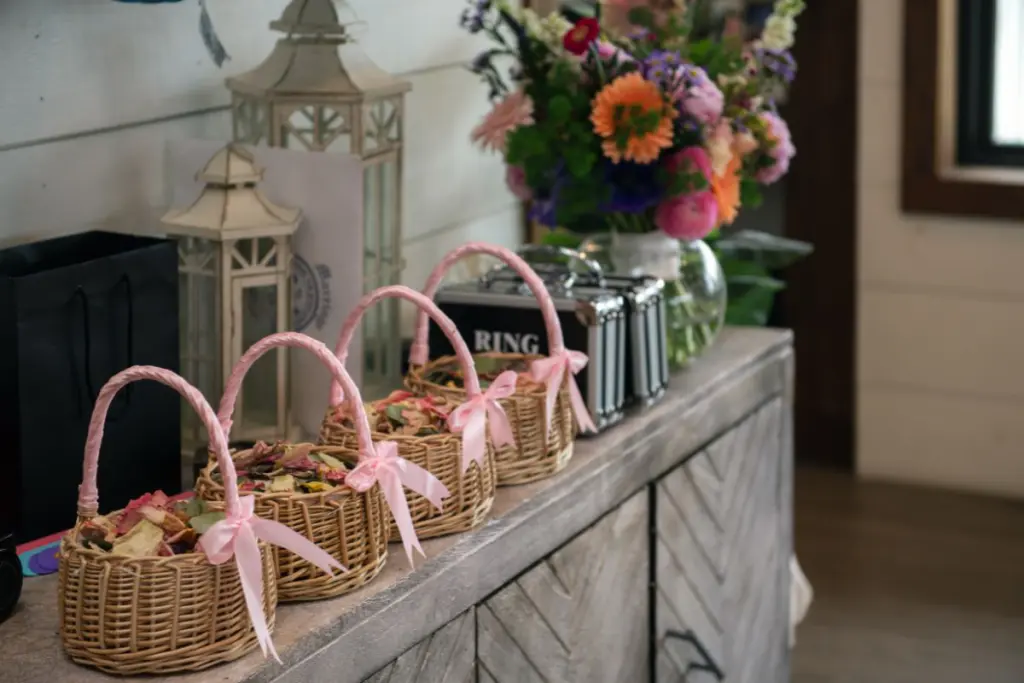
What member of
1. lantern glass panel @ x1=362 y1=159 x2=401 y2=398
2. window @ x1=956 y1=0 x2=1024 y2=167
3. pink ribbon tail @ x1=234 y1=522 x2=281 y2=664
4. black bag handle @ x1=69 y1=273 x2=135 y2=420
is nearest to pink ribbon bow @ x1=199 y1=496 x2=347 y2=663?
pink ribbon tail @ x1=234 y1=522 x2=281 y2=664

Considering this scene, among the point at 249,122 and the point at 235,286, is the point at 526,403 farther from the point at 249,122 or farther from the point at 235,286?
the point at 249,122

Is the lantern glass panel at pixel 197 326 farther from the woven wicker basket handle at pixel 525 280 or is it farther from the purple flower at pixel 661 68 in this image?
the purple flower at pixel 661 68

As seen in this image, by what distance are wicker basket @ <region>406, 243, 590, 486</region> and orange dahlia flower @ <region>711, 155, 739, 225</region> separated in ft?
1.55

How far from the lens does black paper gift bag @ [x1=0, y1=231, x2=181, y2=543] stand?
156cm

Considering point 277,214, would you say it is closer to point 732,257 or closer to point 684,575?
point 684,575

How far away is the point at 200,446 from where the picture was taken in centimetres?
193

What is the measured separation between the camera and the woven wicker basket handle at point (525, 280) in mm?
1779

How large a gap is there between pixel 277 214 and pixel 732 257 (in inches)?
53.7

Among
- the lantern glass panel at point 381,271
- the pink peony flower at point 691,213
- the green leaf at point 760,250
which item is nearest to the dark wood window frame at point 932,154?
the green leaf at point 760,250

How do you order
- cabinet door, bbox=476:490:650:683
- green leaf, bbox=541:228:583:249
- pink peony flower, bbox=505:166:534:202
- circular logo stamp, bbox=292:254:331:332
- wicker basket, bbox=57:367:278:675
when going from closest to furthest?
wicker basket, bbox=57:367:278:675, cabinet door, bbox=476:490:650:683, circular logo stamp, bbox=292:254:331:332, pink peony flower, bbox=505:166:534:202, green leaf, bbox=541:228:583:249

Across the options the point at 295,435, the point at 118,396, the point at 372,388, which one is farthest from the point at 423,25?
the point at 118,396

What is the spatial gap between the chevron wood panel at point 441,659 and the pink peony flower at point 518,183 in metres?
0.81

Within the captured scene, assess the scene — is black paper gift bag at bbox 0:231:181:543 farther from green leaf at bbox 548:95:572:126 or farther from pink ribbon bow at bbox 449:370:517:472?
green leaf at bbox 548:95:572:126

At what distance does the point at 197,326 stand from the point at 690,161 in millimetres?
717
